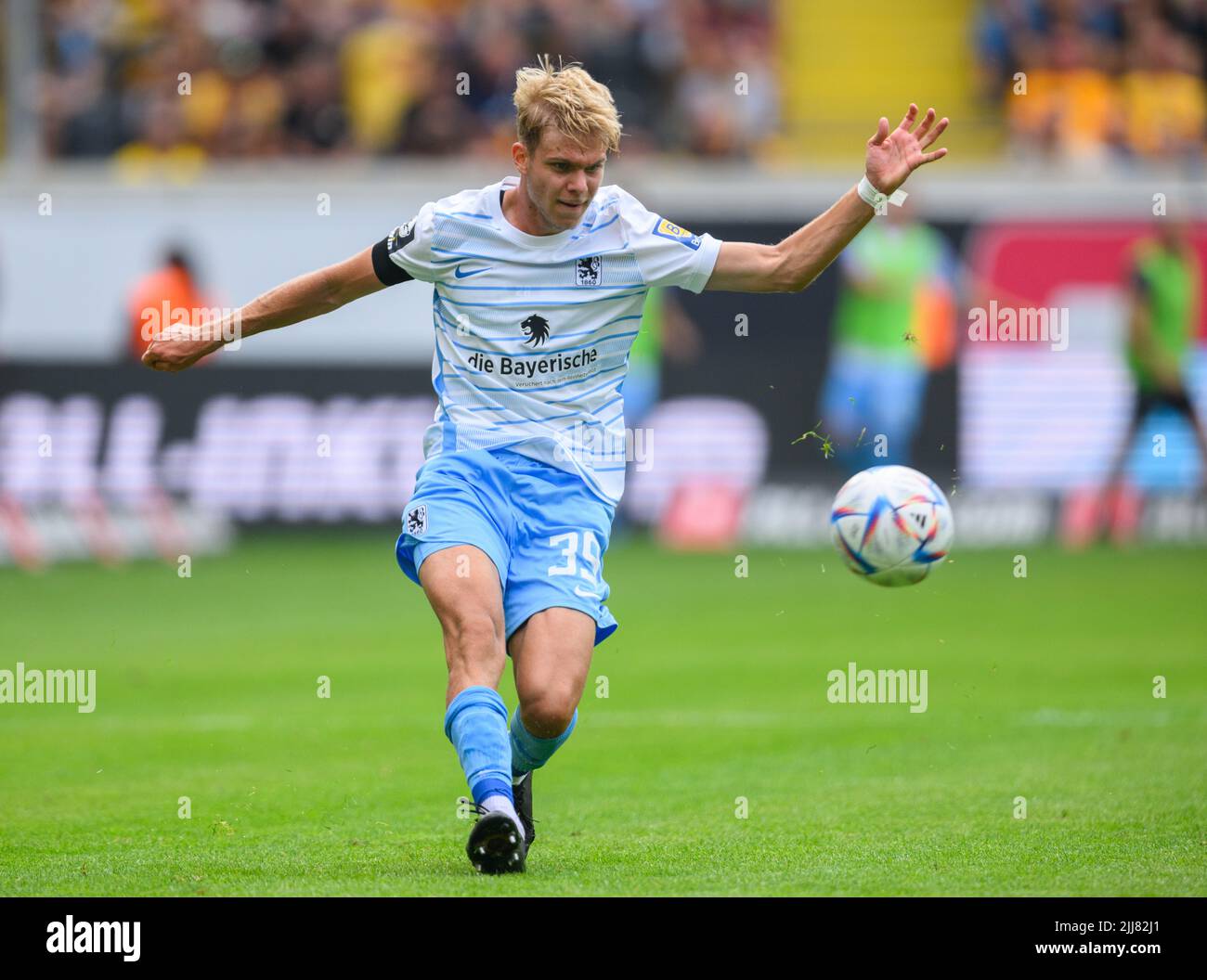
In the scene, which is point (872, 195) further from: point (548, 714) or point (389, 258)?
point (548, 714)

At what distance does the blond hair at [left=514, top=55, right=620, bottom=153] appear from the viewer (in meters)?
5.78

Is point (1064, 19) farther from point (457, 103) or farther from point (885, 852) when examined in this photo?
point (885, 852)

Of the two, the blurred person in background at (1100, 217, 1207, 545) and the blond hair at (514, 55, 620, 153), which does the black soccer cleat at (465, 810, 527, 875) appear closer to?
the blond hair at (514, 55, 620, 153)

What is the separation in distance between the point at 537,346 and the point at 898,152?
1355 mm

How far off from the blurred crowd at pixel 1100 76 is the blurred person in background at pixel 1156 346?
→ 191 cm

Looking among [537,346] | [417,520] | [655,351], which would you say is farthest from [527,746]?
[655,351]

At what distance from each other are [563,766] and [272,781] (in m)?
1.36

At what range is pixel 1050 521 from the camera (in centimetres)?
1753

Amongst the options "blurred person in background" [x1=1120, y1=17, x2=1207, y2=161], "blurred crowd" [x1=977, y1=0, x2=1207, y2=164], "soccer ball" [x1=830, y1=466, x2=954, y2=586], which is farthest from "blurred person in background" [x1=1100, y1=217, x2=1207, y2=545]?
"soccer ball" [x1=830, y1=466, x2=954, y2=586]

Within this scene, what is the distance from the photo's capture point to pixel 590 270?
Result: 20.4ft

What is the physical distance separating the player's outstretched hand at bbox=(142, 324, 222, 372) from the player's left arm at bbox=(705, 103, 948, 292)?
1830 millimetres
